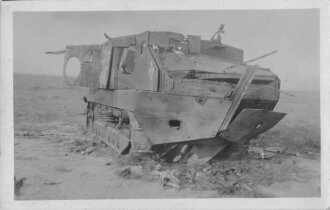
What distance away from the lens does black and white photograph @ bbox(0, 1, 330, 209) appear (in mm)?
5746

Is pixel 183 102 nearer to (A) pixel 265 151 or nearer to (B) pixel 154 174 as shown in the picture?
(B) pixel 154 174

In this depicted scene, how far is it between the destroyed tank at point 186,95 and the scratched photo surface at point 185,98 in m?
0.02

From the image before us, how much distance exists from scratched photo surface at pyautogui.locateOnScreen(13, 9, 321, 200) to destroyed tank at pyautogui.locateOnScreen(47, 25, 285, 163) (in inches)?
0.7

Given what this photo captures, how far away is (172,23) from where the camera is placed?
21.3 feet

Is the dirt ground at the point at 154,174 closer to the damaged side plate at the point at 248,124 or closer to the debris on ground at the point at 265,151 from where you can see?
Result: the debris on ground at the point at 265,151

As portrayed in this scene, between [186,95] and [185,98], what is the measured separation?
5cm

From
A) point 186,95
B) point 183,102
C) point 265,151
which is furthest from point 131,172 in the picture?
point 265,151

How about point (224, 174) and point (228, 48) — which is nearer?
point (224, 174)

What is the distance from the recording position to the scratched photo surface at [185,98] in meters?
5.80

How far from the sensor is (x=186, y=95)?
589 cm

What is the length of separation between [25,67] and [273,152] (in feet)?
16.8

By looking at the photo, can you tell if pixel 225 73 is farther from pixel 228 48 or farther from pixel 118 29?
pixel 118 29

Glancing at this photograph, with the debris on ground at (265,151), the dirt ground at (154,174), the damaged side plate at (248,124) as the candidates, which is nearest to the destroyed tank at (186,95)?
the damaged side plate at (248,124)
